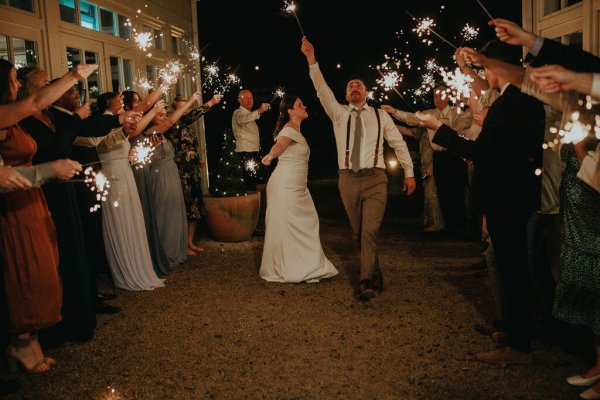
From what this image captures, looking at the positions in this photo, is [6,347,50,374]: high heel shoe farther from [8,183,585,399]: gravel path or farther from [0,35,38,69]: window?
[0,35,38,69]: window

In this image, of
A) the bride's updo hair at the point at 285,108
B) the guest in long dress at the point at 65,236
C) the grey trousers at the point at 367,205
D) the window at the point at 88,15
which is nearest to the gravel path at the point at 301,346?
the guest in long dress at the point at 65,236

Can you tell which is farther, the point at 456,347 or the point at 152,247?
the point at 152,247

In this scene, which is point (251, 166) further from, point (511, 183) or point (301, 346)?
point (511, 183)

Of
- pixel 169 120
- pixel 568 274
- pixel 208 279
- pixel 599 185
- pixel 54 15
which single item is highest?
pixel 54 15

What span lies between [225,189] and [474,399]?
6.47m

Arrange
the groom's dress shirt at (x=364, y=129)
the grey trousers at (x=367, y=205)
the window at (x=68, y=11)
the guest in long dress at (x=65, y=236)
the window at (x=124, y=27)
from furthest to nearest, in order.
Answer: the window at (x=124, y=27), the window at (x=68, y=11), the groom's dress shirt at (x=364, y=129), the grey trousers at (x=367, y=205), the guest in long dress at (x=65, y=236)

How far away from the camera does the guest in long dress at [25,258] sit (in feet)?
14.0

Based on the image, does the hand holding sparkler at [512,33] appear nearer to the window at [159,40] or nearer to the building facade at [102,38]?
the building facade at [102,38]

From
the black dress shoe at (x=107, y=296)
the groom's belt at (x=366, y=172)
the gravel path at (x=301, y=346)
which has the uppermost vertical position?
the groom's belt at (x=366, y=172)

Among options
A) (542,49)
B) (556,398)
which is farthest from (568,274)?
(542,49)

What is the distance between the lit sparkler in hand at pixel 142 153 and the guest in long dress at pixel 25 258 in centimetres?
243

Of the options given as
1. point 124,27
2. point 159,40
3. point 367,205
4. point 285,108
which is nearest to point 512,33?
point 367,205

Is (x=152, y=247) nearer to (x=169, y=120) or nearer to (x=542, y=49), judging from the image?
(x=169, y=120)

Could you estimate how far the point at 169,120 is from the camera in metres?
7.74
